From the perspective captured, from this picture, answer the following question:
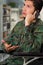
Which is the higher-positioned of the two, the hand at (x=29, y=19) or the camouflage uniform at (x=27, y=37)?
the hand at (x=29, y=19)

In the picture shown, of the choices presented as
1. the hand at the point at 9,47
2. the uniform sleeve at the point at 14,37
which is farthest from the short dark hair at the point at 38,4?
the hand at the point at 9,47

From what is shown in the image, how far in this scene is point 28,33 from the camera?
1.61 meters

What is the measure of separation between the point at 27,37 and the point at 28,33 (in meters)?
0.04

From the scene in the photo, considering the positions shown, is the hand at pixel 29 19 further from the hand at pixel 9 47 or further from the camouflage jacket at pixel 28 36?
the hand at pixel 9 47

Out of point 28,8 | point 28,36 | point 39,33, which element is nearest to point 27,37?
point 28,36

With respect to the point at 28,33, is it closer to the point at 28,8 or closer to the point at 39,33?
the point at 39,33

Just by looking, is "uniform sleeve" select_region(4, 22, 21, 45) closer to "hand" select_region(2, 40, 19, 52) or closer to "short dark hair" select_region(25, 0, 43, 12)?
"hand" select_region(2, 40, 19, 52)

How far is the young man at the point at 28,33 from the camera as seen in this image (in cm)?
158

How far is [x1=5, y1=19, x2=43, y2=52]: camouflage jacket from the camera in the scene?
1573mm

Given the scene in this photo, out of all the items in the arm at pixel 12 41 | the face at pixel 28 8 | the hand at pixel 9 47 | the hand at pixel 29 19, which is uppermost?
the face at pixel 28 8

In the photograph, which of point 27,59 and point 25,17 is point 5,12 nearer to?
point 25,17

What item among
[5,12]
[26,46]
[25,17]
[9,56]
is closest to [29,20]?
[25,17]

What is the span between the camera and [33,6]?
1.63 meters

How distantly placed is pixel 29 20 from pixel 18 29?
0.13 meters
